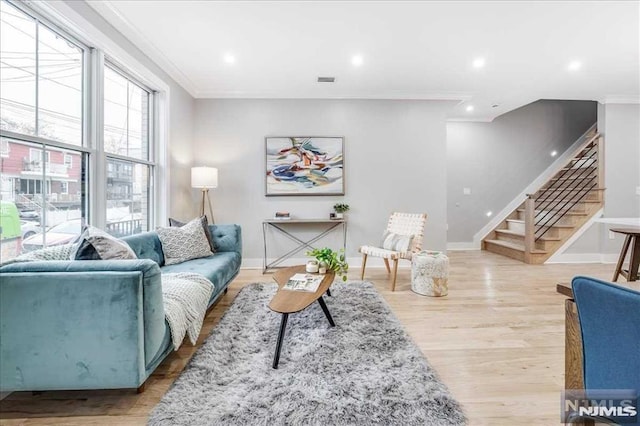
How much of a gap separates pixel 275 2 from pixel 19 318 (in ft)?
8.42

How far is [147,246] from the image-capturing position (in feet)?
8.50

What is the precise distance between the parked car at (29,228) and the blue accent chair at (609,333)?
9.19 ft

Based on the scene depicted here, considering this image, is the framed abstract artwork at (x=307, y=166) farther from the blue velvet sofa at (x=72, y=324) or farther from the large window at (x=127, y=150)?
the blue velvet sofa at (x=72, y=324)

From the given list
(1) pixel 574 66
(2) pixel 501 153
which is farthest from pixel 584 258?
(1) pixel 574 66

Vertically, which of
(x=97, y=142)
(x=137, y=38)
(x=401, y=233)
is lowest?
(x=401, y=233)

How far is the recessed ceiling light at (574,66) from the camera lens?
334 cm

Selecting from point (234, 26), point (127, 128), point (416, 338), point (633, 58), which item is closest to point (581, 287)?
point (416, 338)

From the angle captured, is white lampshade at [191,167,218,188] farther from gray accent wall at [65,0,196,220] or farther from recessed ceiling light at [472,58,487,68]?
recessed ceiling light at [472,58,487,68]

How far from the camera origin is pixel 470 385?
162 cm

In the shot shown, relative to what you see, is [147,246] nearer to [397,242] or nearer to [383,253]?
[383,253]

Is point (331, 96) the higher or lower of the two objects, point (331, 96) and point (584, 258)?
the higher

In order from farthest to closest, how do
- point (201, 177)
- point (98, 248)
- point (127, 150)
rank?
point (201, 177) → point (127, 150) → point (98, 248)

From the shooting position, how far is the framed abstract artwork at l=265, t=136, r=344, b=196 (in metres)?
4.23

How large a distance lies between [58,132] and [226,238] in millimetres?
1666
